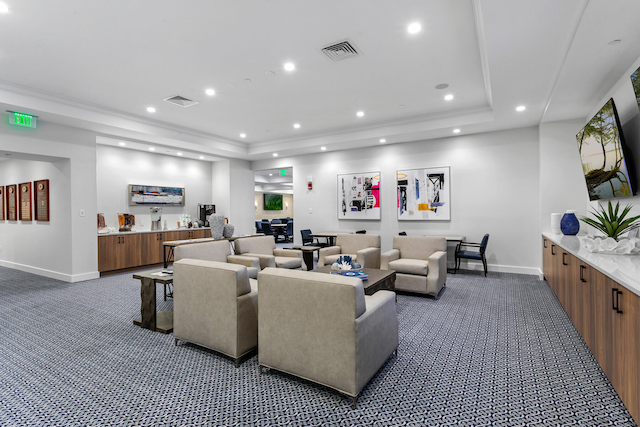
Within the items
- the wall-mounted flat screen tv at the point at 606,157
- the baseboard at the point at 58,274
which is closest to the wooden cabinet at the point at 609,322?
the wall-mounted flat screen tv at the point at 606,157

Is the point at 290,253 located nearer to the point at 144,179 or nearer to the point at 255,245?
the point at 255,245

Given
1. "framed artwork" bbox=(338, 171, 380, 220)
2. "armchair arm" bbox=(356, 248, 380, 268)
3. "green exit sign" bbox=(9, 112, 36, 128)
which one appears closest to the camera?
"green exit sign" bbox=(9, 112, 36, 128)

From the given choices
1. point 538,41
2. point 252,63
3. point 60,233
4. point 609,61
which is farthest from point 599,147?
point 60,233

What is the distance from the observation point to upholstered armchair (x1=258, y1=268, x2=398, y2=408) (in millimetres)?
2166

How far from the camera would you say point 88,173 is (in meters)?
6.29

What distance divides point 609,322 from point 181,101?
6023 millimetres

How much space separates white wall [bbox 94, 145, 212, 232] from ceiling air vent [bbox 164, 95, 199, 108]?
3310 mm

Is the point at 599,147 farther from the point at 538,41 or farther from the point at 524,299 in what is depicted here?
the point at 524,299

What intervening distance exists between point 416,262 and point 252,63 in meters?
3.70

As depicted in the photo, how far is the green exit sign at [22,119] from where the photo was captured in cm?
509

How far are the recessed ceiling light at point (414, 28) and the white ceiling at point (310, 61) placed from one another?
0.17 feet

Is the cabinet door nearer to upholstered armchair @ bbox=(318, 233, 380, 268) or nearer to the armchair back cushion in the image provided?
Answer: the armchair back cushion

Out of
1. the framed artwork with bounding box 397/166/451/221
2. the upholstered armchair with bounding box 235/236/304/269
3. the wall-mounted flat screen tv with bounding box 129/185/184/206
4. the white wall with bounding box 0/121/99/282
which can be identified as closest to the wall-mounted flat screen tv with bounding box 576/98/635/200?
the framed artwork with bounding box 397/166/451/221

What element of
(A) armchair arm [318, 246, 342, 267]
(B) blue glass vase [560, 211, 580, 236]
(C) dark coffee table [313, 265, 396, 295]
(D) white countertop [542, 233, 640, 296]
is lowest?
(C) dark coffee table [313, 265, 396, 295]
